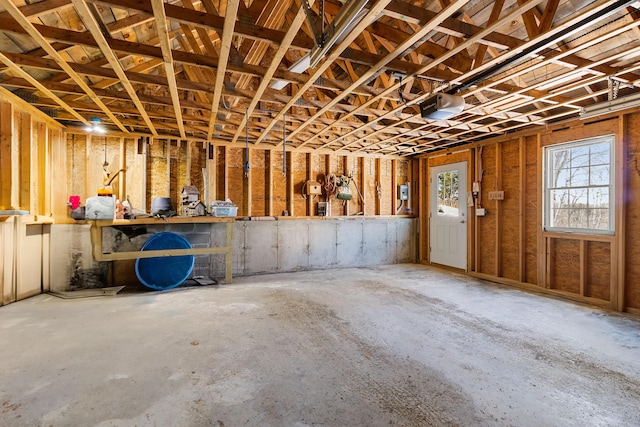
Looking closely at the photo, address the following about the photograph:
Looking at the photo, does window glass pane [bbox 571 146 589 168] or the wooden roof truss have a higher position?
the wooden roof truss

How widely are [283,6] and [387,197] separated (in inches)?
213

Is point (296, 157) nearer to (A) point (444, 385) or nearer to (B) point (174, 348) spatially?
(B) point (174, 348)

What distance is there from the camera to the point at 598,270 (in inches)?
166

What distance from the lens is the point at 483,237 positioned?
5852 mm

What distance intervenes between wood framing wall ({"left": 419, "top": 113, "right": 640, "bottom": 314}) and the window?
0.12 m

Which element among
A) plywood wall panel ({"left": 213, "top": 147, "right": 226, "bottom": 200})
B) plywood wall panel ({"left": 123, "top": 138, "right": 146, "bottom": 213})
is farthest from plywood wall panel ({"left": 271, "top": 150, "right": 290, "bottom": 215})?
plywood wall panel ({"left": 123, "top": 138, "right": 146, "bottom": 213})

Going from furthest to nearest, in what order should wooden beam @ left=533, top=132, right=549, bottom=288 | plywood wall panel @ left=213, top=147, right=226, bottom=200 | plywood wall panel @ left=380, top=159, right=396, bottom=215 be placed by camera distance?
plywood wall panel @ left=380, top=159, right=396, bottom=215 → plywood wall panel @ left=213, top=147, right=226, bottom=200 → wooden beam @ left=533, top=132, right=549, bottom=288

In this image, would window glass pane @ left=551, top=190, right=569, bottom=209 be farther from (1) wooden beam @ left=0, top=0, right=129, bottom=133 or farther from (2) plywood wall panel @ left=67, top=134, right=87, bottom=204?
(2) plywood wall panel @ left=67, top=134, right=87, bottom=204

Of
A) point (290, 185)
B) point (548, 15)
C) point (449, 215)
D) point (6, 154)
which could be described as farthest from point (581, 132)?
point (6, 154)

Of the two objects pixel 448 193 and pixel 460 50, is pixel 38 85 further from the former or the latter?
pixel 448 193

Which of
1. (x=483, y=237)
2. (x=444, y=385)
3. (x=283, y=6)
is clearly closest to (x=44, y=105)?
(x=283, y=6)

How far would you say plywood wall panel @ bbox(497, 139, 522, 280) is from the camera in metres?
5.25

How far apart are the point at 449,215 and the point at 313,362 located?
17.0 feet

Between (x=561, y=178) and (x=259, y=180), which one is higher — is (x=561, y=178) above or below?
below
